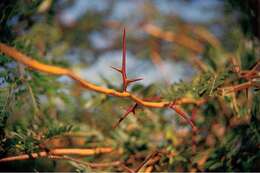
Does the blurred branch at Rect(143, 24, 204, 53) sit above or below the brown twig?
above

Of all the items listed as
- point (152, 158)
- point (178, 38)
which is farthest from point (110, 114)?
point (178, 38)

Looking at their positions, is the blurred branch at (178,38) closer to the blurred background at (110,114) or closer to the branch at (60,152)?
the blurred background at (110,114)

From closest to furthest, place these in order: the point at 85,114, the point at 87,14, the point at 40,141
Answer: the point at 40,141 < the point at 85,114 < the point at 87,14

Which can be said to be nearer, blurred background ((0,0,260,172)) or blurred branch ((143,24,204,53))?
blurred background ((0,0,260,172))

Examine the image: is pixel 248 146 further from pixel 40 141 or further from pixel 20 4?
pixel 20 4

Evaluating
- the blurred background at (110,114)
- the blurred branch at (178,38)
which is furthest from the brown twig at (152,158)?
the blurred branch at (178,38)

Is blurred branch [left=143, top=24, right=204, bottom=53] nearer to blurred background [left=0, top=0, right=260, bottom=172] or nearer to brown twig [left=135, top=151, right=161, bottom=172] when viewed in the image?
blurred background [left=0, top=0, right=260, bottom=172]

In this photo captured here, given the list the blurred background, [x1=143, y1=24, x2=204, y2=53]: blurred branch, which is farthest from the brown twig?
[x1=143, y1=24, x2=204, y2=53]: blurred branch

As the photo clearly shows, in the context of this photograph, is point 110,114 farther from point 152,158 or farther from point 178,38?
point 178,38

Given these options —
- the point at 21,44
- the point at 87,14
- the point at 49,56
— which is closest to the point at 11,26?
the point at 21,44

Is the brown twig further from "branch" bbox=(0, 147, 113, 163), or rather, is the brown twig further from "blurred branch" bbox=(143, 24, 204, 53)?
"blurred branch" bbox=(143, 24, 204, 53)

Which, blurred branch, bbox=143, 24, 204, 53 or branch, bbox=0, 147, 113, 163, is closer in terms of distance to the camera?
branch, bbox=0, 147, 113, 163
